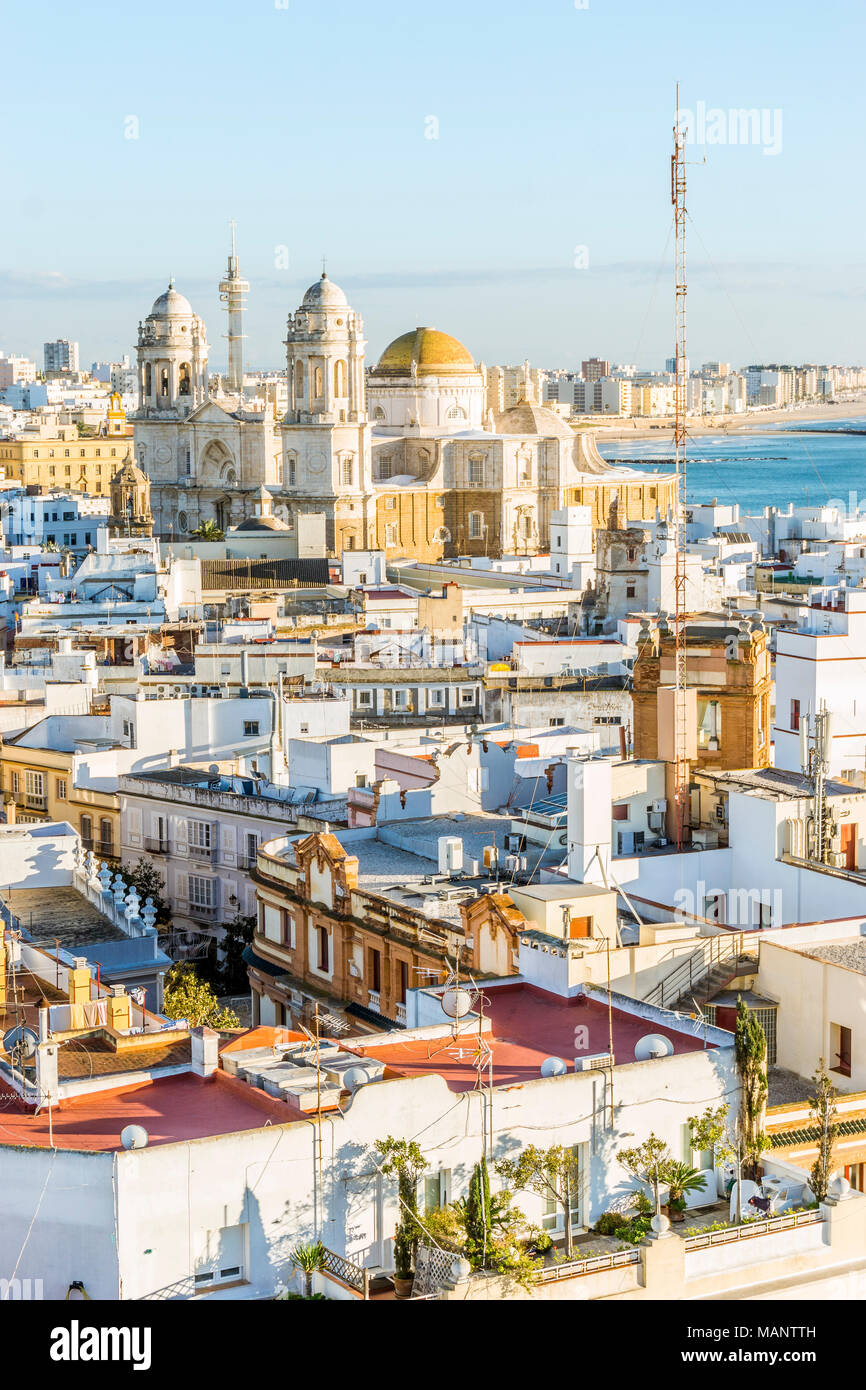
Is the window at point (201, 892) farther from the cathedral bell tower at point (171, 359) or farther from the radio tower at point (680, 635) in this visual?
the cathedral bell tower at point (171, 359)

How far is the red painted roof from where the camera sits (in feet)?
36.3

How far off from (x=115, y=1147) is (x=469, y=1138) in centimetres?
170

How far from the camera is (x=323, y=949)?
17469 millimetres

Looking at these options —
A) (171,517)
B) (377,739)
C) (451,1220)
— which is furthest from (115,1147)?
(171,517)

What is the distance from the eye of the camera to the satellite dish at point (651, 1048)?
38.8ft

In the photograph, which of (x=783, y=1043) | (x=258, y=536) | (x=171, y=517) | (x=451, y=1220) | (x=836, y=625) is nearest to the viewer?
(x=451, y=1220)

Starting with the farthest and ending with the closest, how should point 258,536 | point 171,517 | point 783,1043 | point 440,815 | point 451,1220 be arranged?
point 171,517 < point 258,536 < point 440,815 < point 783,1043 < point 451,1220

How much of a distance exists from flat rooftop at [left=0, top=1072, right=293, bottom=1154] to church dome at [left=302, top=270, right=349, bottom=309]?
52.4m

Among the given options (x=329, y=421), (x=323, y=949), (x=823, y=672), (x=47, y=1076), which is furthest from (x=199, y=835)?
(x=329, y=421)

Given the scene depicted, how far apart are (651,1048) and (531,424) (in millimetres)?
57797

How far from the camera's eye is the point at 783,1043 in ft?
43.9

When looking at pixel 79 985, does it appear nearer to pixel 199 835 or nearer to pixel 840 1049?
pixel 840 1049

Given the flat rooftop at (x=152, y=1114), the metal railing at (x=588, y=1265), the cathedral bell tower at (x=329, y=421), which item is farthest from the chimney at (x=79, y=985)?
the cathedral bell tower at (x=329, y=421)

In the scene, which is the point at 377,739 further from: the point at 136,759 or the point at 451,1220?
the point at 451,1220
